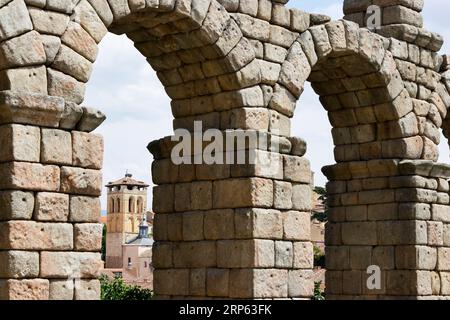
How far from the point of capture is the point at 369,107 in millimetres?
15703

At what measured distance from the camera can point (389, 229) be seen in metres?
15.5

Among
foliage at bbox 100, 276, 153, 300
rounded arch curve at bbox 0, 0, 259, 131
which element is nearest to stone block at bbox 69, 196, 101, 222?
rounded arch curve at bbox 0, 0, 259, 131

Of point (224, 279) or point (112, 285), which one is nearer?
point (224, 279)

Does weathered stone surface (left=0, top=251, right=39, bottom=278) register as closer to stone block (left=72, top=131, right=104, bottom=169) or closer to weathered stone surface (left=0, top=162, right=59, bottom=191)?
weathered stone surface (left=0, top=162, right=59, bottom=191)

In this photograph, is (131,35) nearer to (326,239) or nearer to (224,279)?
(224,279)

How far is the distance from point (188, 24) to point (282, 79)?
5.41ft

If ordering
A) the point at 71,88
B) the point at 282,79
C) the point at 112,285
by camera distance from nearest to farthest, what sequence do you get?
the point at 71,88, the point at 282,79, the point at 112,285

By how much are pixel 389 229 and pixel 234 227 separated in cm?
410

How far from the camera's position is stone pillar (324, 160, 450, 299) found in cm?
1533

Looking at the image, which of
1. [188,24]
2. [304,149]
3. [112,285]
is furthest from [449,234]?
[112,285]

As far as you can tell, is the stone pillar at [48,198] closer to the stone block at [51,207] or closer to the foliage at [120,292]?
the stone block at [51,207]

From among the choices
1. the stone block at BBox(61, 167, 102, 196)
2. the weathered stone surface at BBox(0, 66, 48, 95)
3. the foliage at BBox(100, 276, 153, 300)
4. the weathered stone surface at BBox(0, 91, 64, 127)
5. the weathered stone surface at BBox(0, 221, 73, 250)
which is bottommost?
the foliage at BBox(100, 276, 153, 300)

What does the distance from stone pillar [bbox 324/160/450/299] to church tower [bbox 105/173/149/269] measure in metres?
71.2

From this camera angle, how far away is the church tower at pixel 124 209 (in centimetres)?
8838
